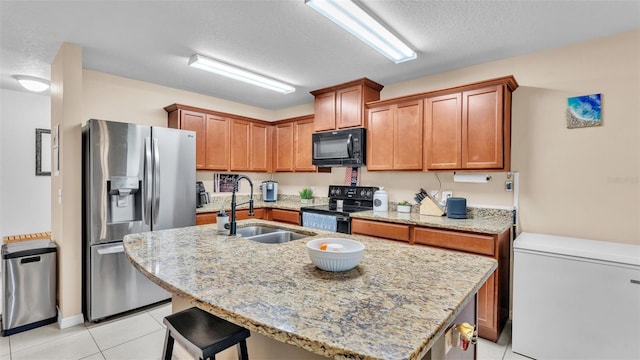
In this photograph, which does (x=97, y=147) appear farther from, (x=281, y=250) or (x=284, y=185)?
(x=284, y=185)

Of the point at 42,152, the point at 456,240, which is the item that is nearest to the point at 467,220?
the point at 456,240

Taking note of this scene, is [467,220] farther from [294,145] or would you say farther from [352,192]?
[294,145]

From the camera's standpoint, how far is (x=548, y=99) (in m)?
2.63

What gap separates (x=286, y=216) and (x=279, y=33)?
2.35m

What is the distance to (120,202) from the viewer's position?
2.79 meters

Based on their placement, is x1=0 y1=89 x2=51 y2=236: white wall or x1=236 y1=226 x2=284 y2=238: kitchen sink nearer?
x1=236 y1=226 x2=284 y2=238: kitchen sink

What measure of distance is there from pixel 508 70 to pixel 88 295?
448 cm

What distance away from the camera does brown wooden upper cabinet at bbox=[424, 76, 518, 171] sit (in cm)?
261

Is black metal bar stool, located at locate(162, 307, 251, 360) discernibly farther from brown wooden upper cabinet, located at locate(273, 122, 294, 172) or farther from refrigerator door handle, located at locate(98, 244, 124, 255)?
brown wooden upper cabinet, located at locate(273, 122, 294, 172)

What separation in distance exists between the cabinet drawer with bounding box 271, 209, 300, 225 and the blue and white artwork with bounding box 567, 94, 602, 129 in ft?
9.74

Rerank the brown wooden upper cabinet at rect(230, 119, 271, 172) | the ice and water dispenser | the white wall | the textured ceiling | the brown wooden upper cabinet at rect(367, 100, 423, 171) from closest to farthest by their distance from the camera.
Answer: the textured ceiling → the ice and water dispenser → the brown wooden upper cabinet at rect(367, 100, 423, 171) → the white wall → the brown wooden upper cabinet at rect(230, 119, 271, 172)

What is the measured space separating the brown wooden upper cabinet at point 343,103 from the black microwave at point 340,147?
9cm

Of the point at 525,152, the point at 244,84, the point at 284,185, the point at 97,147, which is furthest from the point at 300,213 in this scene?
the point at 525,152

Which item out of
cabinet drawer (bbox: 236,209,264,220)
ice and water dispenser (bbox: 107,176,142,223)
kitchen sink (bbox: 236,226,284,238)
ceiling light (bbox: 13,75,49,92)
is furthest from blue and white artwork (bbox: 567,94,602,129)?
ceiling light (bbox: 13,75,49,92)
